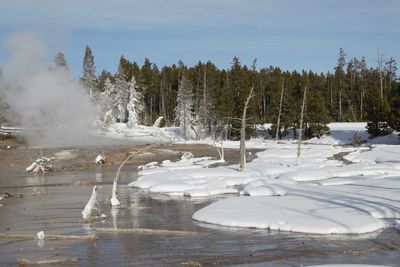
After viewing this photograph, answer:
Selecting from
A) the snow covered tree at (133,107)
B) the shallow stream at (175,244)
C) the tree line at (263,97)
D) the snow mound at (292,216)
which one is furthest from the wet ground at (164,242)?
→ the snow covered tree at (133,107)

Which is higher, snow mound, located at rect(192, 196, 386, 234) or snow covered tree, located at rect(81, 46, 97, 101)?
snow covered tree, located at rect(81, 46, 97, 101)

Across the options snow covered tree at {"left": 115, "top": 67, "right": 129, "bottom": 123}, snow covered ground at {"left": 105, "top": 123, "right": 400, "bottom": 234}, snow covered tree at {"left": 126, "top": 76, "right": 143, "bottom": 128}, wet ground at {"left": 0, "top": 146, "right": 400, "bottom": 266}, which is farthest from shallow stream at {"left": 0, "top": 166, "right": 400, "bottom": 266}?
snow covered tree at {"left": 115, "top": 67, "right": 129, "bottom": 123}

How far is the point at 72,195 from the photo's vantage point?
30.0 m

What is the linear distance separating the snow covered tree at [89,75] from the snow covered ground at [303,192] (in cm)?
3728

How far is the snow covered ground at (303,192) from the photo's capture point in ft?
59.1

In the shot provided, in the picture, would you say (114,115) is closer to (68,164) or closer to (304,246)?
(68,164)

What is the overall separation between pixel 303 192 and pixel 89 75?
63840 mm

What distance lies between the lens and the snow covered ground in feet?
59.1

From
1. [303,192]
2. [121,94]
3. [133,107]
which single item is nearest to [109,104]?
[121,94]

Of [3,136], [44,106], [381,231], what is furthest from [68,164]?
[381,231]

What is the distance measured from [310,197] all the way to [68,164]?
113 ft

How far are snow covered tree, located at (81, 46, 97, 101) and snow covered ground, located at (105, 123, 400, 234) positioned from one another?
122ft

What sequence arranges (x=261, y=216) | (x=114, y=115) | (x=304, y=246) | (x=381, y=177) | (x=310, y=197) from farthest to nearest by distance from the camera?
(x=114, y=115) < (x=381, y=177) < (x=310, y=197) < (x=261, y=216) < (x=304, y=246)

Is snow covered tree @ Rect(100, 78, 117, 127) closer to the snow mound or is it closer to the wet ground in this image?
the wet ground
